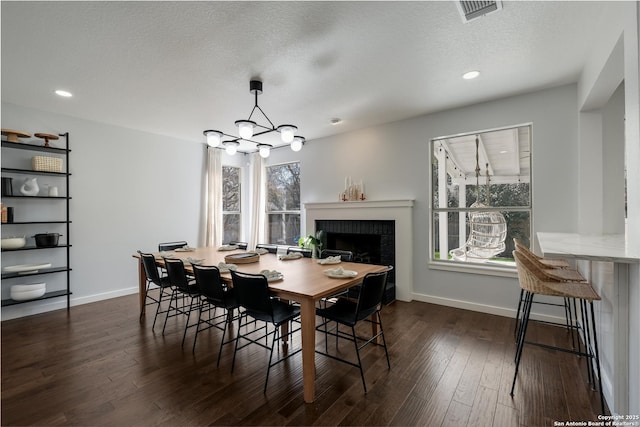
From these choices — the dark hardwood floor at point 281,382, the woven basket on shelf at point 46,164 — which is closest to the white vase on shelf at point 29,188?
the woven basket on shelf at point 46,164

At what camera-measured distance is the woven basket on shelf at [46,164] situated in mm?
3777

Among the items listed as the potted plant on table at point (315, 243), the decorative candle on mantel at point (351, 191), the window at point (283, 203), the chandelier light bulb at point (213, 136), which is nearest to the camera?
the chandelier light bulb at point (213, 136)

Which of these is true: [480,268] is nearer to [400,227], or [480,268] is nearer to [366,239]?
[400,227]

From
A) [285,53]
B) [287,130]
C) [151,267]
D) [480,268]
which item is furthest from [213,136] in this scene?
[480,268]

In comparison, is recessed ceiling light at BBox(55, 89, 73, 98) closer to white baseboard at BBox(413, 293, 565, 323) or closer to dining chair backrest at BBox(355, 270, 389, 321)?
dining chair backrest at BBox(355, 270, 389, 321)

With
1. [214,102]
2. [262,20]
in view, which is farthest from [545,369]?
[214,102]

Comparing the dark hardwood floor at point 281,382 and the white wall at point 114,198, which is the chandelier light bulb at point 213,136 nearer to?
the dark hardwood floor at point 281,382

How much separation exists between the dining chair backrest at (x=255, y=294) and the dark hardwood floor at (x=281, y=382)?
1.79 feet

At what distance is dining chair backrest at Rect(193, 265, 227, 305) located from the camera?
2.58 meters

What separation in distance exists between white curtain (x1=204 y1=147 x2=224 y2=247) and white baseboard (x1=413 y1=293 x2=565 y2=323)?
3.98m

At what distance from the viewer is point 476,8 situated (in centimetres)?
198

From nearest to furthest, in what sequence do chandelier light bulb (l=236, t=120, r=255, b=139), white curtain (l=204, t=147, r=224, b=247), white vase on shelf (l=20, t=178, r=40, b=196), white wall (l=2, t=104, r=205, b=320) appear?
chandelier light bulb (l=236, t=120, r=255, b=139) → white vase on shelf (l=20, t=178, r=40, b=196) → white wall (l=2, t=104, r=205, b=320) → white curtain (l=204, t=147, r=224, b=247)

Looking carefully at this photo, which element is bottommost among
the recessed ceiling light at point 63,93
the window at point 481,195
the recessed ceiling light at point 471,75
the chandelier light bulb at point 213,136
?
the window at point 481,195

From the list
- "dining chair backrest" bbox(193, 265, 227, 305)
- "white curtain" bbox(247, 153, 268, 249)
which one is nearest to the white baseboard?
"dining chair backrest" bbox(193, 265, 227, 305)
